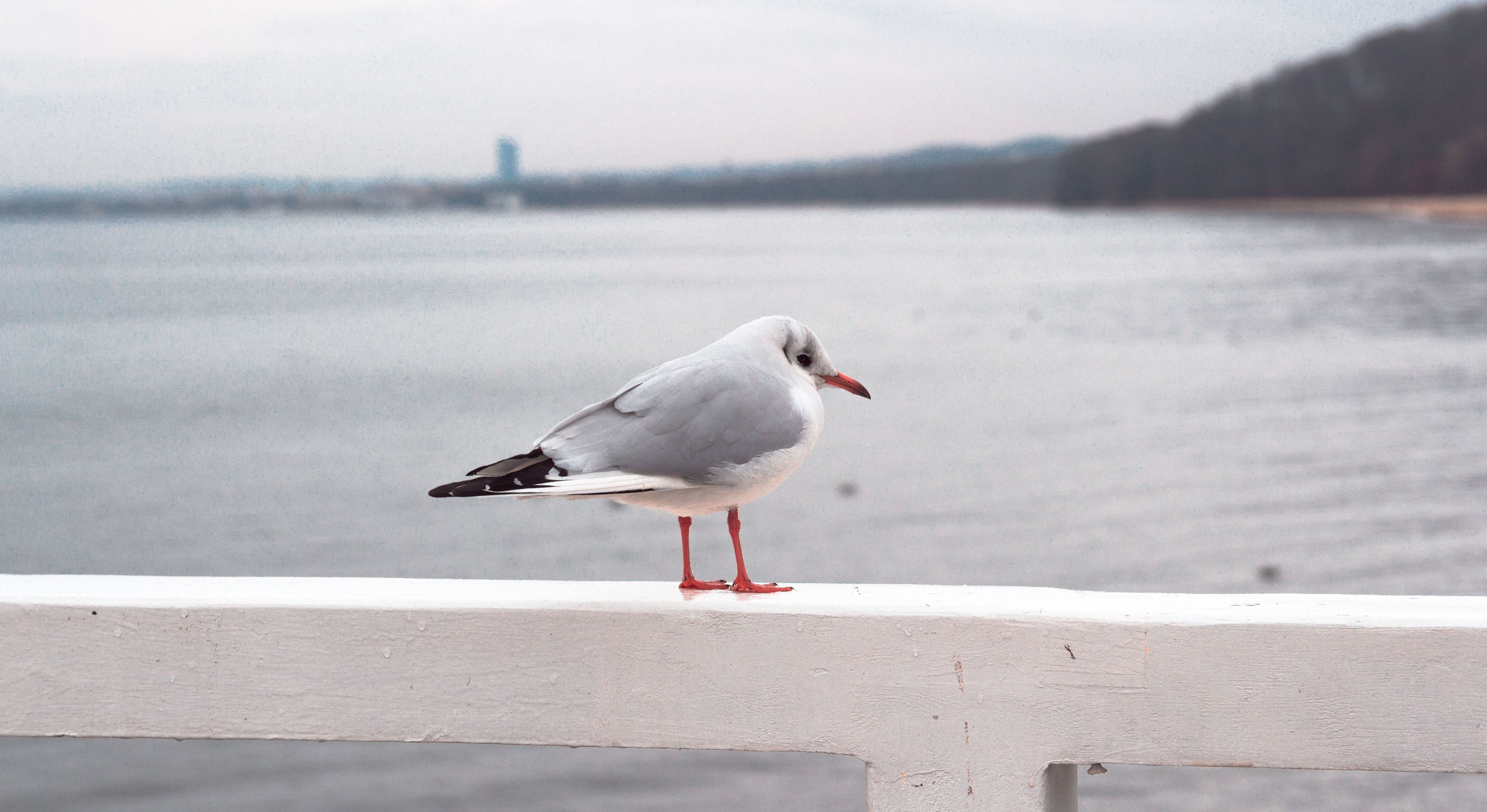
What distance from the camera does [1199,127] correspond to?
126 meters

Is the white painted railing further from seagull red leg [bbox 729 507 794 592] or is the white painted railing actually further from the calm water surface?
the calm water surface

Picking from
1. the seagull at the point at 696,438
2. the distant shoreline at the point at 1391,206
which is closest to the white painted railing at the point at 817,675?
the seagull at the point at 696,438

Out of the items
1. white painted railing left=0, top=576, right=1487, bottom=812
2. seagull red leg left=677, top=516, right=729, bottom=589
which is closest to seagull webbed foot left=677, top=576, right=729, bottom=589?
seagull red leg left=677, top=516, right=729, bottom=589

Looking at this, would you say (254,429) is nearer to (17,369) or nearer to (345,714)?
(17,369)

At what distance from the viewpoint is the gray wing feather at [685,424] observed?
1.78 meters

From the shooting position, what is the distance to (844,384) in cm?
208

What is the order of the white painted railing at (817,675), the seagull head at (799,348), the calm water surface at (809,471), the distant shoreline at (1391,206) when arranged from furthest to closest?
the distant shoreline at (1391,206) < the calm water surface at (809,471) < the seagull head at (799,348) < the white painted railing at (817,675)

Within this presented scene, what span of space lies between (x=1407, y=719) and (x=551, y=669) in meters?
1.01

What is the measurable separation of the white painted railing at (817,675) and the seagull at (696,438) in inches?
6.5

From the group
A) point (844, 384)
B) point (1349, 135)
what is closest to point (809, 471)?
point (844, 384)

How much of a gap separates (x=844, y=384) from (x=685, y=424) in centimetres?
35

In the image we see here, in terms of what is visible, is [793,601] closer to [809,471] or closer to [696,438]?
[696,438]

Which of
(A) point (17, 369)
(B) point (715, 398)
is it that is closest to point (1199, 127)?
(A) point (17, 369)

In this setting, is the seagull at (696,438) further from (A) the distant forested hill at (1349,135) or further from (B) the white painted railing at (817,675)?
(A) the distant forested hill at (1349,135)
